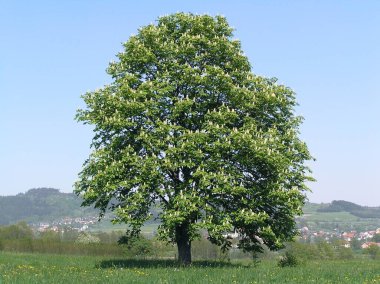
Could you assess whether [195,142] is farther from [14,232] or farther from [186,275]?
[14,232]

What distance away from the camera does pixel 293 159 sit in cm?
3331

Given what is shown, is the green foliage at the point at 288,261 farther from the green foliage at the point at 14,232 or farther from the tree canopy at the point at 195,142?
the green foliage at the point at 14,232

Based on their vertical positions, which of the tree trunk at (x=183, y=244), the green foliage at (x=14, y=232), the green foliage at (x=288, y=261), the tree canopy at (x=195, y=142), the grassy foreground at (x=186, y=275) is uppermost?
the tree canopy at (x=195, y=142)

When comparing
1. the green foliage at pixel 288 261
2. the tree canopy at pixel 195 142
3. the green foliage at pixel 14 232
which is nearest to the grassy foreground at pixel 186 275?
the tree canopy at pixel 195 142

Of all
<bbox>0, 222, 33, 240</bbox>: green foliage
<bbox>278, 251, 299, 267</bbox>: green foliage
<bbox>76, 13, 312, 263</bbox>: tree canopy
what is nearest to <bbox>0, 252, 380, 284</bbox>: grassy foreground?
<bbox>76, 13, 312, 263</bbox>: tree canopy

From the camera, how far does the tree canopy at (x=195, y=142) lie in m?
30.3

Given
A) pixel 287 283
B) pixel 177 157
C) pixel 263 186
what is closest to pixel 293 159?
pixel 263 186

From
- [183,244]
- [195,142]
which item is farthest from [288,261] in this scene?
[195,142]

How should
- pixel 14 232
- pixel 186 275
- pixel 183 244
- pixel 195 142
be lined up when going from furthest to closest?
pixel 14 232 < pixel 183 244 < pixel 195 142 < pixel 186 275

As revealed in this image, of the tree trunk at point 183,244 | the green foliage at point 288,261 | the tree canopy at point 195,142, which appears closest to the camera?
the tree canopy at point 195,142

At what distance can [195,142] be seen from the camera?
30531 mm

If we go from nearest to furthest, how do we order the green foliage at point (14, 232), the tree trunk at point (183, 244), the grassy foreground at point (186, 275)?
1. the grassy foreground at point (186, 275)
2. the tree trunk at point (183, 244)
3. the green foliage at point (14, 232)

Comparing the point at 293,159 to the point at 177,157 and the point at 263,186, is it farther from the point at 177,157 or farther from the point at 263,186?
the point at 177,157

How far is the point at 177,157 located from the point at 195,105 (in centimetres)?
429
